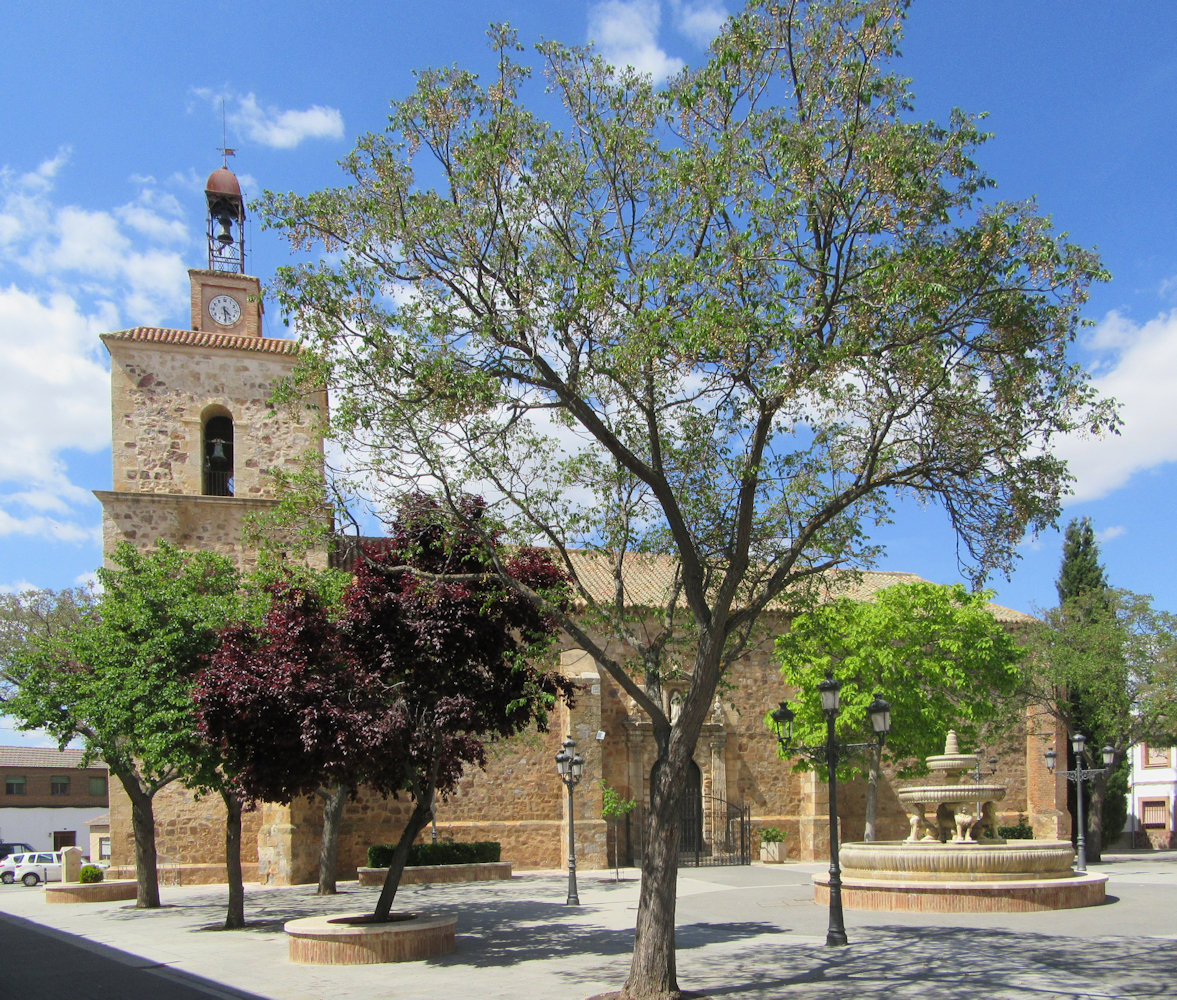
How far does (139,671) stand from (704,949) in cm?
932

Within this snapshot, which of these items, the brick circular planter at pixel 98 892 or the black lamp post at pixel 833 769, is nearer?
the black lamp post at pixel 833 769

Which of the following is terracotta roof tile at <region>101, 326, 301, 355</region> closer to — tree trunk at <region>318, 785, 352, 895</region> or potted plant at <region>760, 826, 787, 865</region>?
tree trunk at <region>318, 785, 352, 895</region>

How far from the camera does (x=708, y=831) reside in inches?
1108

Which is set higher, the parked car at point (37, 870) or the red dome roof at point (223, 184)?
the red dome roof at point (223, 184)

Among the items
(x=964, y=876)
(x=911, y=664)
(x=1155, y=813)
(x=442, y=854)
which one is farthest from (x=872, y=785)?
(x=1155, y=813)

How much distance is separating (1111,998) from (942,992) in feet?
4.42

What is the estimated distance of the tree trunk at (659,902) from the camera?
29.7 ft

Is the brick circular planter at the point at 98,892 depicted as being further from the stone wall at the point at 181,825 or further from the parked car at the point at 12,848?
the parked car at the point at 12,848

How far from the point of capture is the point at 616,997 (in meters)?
9.16

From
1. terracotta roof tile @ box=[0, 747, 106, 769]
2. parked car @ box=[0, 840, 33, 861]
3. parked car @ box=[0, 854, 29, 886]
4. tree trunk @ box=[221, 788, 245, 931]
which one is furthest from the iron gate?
terracotta roof tile @ box=[0, 747, 106, 769]

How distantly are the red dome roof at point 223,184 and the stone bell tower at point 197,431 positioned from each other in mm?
1907

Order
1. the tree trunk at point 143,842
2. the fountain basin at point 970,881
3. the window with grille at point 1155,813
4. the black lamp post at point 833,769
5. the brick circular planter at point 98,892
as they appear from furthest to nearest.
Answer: the window with grille at point 1155,813 < the brick circular planter at point 98,892 < the tree trunk at point 143,842 < the fountain basin at point 970,881 < the black lamp post at point 833,769

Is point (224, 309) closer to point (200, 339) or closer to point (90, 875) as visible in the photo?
point (200, 339)

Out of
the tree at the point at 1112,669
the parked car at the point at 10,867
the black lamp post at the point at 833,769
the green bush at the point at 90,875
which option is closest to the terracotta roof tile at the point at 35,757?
the parked car at the point at 10,867
